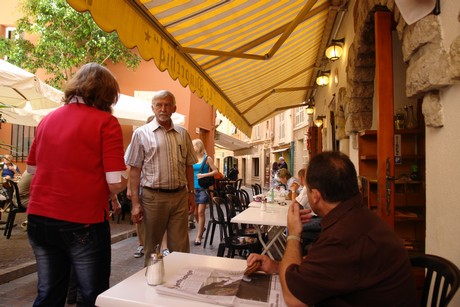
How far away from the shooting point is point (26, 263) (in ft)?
14.4

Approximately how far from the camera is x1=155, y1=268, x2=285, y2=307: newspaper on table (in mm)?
1399

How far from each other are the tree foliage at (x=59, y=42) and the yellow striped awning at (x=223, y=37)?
5.64m

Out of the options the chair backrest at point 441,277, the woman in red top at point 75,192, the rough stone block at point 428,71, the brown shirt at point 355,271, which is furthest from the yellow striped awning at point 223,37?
the chair backrest at point 441,277

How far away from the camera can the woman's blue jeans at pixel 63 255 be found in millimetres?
1927

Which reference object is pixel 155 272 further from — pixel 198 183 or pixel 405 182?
pixel 198 183

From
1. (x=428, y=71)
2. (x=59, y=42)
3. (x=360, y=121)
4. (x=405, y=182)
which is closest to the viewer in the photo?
(x=428, y=71)

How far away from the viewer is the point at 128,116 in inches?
301

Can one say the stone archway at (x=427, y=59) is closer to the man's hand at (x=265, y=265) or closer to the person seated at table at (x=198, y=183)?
the man's hand at (x=265, y=265)

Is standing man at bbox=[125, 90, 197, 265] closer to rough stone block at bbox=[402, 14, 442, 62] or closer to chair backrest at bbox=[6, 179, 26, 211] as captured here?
rough stone block at bbox=[402, 14, 442, 62]

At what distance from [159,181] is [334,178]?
6.67 feet

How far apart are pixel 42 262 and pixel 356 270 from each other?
5.58 ft

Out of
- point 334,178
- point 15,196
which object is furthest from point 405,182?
point 15,196

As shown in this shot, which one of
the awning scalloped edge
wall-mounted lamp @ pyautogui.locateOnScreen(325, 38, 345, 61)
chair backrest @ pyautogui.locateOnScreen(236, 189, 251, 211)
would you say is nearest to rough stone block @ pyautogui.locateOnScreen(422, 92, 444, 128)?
the awning scalloped edge

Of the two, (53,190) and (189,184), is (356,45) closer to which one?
(189,184)
